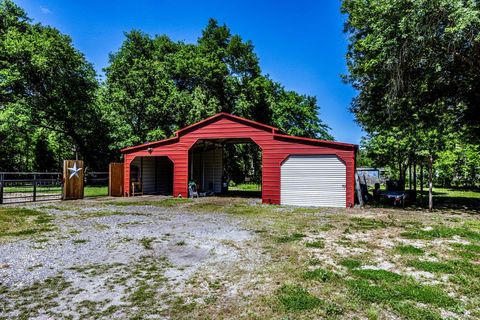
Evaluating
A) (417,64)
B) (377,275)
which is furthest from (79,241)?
(417,64)

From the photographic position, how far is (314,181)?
1269 centimetres

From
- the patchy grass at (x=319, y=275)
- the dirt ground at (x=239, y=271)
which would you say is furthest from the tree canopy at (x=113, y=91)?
the patchy grass at (x=319, y=275)

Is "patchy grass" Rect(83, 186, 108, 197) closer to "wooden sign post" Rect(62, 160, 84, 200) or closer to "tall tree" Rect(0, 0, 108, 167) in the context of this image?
"wooden sign post" Rect(62, 160, 84, 200)

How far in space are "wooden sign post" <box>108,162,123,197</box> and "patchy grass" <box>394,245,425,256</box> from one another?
47.2 feet

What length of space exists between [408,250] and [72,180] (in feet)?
45.4

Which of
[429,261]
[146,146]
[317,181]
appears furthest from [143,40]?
[429,261]

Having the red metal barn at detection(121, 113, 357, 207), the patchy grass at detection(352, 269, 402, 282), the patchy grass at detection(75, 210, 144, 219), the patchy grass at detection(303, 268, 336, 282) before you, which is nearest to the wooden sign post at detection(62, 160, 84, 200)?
the red metal barn at detection(121, 113, 357, 207)

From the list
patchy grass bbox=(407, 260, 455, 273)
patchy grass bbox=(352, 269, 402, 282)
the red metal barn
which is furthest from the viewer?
the red metal barn

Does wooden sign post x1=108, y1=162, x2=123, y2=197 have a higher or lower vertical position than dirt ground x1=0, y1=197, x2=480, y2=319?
higher

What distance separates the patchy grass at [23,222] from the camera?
22.3ft

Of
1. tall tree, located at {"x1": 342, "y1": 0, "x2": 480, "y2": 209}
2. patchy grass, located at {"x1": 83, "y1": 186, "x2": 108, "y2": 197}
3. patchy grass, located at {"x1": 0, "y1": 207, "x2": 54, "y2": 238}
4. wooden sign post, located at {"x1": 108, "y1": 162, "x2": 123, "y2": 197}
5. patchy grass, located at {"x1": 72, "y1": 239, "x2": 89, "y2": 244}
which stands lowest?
patchy grass, located at {"x1": 83, "y1": 186, "x2": 108, "y2": 197}

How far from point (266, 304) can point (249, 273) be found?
986 millimetres

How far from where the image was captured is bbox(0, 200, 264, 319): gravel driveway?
325 centimetres

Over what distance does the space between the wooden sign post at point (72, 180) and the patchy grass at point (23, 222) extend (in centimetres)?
332
